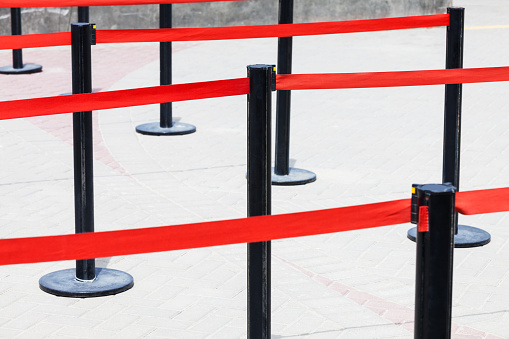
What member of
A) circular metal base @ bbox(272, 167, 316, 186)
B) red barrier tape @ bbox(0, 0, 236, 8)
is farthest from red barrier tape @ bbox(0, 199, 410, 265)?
red barrier tape @ bbox(0, 0, 236, 8)

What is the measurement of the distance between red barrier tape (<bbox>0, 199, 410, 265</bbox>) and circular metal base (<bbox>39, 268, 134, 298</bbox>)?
6.46 feet

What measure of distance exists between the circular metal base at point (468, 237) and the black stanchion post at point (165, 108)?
10.2ft

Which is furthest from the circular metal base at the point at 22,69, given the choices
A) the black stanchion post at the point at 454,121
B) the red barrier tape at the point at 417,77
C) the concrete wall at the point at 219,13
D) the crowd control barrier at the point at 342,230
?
the crowd control barrier at the point at 342,230

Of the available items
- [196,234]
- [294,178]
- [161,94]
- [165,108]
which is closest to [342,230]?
[196,234]

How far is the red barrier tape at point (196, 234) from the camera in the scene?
3.28 m

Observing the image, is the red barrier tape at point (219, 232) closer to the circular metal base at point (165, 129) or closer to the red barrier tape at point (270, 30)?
the red barrier tape at point (270, 30)

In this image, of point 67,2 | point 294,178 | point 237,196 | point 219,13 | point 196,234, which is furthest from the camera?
point 219,13

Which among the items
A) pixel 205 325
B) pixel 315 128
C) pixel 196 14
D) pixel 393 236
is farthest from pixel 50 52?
pixel 205 325

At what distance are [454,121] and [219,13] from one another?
896 centimetres

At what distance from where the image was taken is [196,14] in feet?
48.3

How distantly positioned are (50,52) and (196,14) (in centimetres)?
229

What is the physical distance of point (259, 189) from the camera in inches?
171

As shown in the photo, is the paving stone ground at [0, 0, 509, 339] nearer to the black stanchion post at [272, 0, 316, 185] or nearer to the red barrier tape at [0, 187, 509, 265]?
the black stanchion post at [272, 0, 316, 185]

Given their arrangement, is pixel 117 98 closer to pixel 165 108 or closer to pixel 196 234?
pixel 196 234
